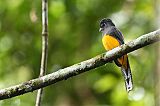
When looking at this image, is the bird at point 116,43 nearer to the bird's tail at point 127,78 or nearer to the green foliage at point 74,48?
the bird's tail at point 127,78

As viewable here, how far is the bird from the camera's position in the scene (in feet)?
14.3

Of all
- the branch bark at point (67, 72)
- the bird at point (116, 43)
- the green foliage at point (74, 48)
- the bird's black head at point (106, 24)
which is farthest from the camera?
the green foliage at point (74, 48)

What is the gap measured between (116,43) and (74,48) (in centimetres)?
311

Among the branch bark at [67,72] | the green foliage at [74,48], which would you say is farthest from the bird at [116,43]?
the green foliage at [74,48]

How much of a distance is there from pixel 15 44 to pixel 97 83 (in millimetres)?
1510

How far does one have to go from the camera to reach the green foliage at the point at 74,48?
713 cm

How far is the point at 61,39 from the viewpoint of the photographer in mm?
7883

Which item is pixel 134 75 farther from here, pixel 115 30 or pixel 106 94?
pixel 115 30

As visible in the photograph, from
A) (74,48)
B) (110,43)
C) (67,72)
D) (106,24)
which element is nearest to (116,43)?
(110,43)

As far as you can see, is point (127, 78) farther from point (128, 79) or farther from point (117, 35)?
point (117, 35)

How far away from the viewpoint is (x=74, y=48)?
25.8 ft

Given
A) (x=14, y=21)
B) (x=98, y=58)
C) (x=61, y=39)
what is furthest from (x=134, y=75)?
(x=98, y=58)

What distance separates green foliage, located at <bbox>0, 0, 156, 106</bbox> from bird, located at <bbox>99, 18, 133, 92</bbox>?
197 centimetres

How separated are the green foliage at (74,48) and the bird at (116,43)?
77.7 inches
